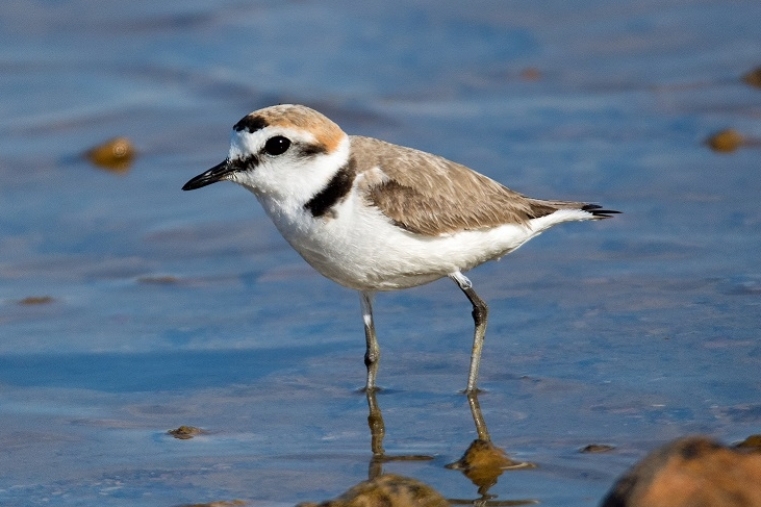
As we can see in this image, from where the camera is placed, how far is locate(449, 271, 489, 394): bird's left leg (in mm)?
6188

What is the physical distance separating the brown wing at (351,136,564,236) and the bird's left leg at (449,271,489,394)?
0.92ft

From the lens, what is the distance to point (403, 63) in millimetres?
12203

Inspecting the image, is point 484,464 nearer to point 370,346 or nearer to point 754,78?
point 370,346

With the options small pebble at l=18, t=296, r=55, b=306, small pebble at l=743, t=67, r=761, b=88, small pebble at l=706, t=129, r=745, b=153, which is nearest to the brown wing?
small pebble at l=18, t=296, r=55, b=306

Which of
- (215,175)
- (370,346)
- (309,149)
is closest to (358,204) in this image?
(309,149)

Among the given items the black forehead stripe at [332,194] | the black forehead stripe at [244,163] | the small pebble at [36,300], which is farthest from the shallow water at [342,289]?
the black forehead stripe at [244,163]

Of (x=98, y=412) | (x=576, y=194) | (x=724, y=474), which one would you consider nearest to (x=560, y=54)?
(x=576, y=194)

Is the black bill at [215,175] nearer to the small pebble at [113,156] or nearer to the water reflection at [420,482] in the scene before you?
the water reflection at [420,482]

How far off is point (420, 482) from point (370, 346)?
1.41 meters

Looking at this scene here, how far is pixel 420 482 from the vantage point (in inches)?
202

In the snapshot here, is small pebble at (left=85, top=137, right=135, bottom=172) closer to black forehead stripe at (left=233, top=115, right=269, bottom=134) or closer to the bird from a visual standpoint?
the bird

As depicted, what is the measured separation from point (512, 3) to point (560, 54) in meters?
1.34

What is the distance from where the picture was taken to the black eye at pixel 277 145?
19.5ft

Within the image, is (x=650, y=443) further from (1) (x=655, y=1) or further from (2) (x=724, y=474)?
(1) (x=655, y=1)
